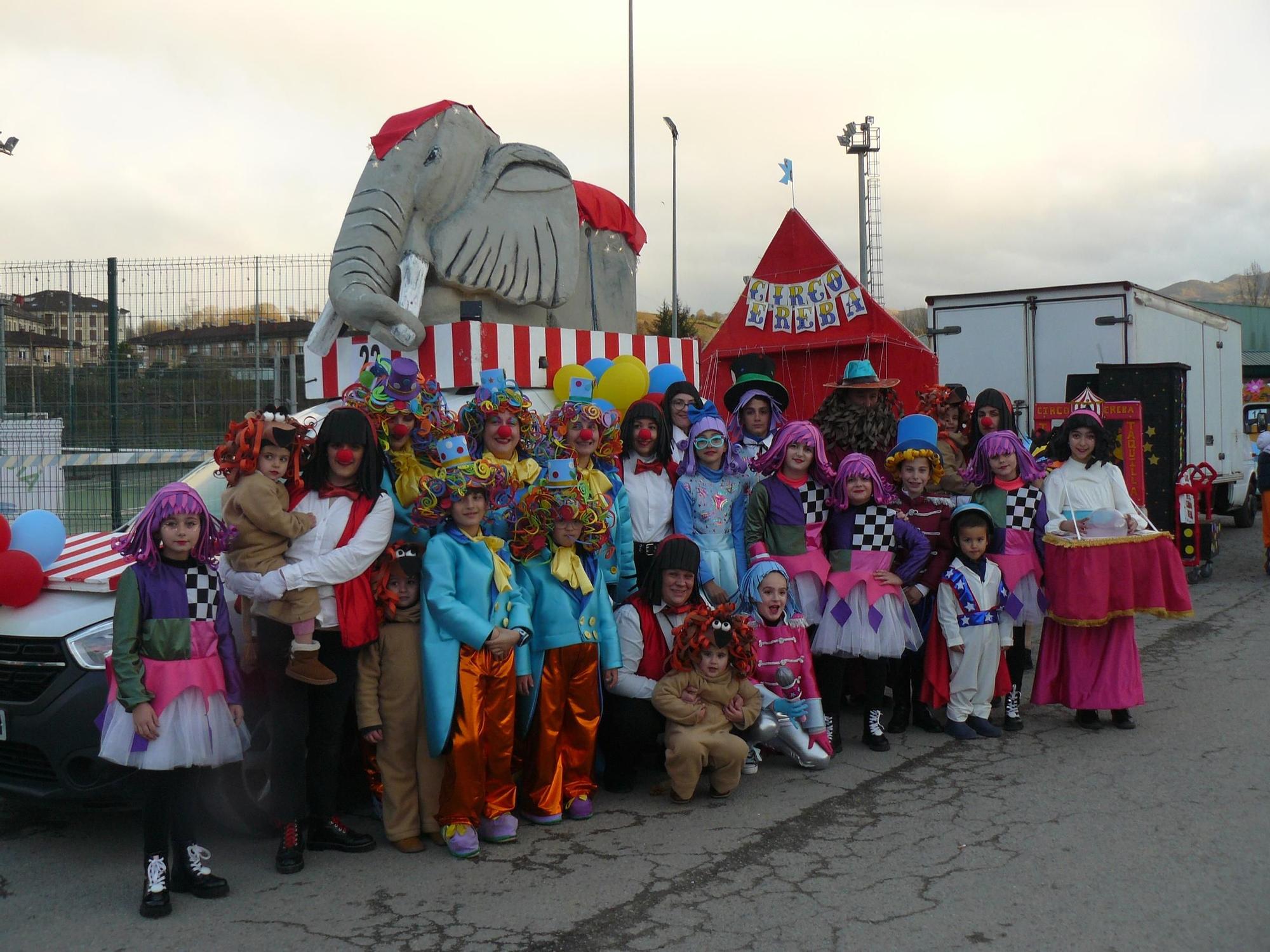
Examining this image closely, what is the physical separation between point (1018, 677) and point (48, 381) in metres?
9.40

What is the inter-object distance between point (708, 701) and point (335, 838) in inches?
67.0

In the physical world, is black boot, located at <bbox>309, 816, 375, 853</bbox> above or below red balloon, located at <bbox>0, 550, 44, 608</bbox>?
below

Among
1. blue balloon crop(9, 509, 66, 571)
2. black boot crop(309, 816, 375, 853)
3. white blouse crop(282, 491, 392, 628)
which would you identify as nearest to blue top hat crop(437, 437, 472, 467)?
white blouse crop(282, 491, 392, 628)

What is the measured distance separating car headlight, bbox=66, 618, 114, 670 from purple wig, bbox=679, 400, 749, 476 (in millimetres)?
2796

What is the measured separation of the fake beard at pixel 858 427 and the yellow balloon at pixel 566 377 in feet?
4.56

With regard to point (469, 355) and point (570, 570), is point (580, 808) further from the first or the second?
point (469, 355)

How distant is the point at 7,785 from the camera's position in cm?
427

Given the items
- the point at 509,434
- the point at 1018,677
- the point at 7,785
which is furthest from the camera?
the point at 1018,677

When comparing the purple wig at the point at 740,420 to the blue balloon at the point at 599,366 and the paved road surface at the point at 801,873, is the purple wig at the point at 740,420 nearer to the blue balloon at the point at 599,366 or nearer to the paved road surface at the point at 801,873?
the blue balloon at the point at 599,366

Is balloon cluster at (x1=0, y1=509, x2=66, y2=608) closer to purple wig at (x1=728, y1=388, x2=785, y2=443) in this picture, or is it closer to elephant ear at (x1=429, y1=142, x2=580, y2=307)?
elephant ear at (x1=429, y1=142, x2=580, y2=307)

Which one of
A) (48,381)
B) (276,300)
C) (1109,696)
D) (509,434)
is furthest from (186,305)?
(1109,696)

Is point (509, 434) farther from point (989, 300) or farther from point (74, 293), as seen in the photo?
point (989, 300)

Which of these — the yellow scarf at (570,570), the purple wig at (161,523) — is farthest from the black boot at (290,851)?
the yellow scarf at (570,570)

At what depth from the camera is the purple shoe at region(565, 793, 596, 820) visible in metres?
4.86
